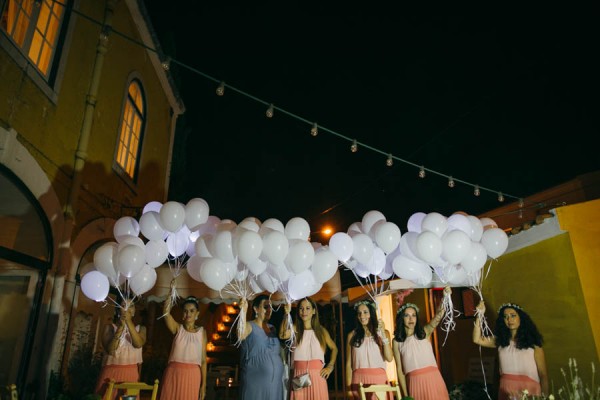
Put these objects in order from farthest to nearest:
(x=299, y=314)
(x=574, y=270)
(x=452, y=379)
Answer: (x=452, y=379), (x=574, y=270), (x=299, y=314)

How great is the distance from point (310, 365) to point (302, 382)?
28cm

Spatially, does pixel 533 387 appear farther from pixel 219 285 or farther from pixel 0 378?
pixel 0 378

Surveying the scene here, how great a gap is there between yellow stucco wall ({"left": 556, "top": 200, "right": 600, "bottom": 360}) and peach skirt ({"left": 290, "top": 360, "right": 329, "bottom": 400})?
11.4ft

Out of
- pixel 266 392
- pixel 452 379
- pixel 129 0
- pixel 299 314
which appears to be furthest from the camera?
pixel 452 379

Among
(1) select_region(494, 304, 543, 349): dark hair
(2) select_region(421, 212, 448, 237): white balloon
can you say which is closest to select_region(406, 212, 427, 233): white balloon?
(2) select_region(421, 212, 448, 237): white balloon

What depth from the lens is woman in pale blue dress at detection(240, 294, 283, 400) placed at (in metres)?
4.30

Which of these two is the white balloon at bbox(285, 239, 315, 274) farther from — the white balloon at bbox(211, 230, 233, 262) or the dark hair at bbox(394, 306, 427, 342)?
the dark hair at bbox(394, 306, 427, 342)

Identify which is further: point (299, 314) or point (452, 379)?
point (452, 379)

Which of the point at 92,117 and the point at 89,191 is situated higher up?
the point at 92,117

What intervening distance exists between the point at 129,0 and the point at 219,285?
543 centimetres

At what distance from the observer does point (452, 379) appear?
321 inches

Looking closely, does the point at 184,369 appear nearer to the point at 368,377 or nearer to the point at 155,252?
the point at 155,252

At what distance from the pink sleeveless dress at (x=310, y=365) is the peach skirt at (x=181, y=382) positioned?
42.1 inches

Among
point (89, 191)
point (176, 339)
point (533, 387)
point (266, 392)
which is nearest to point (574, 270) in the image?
point (533, 387)
